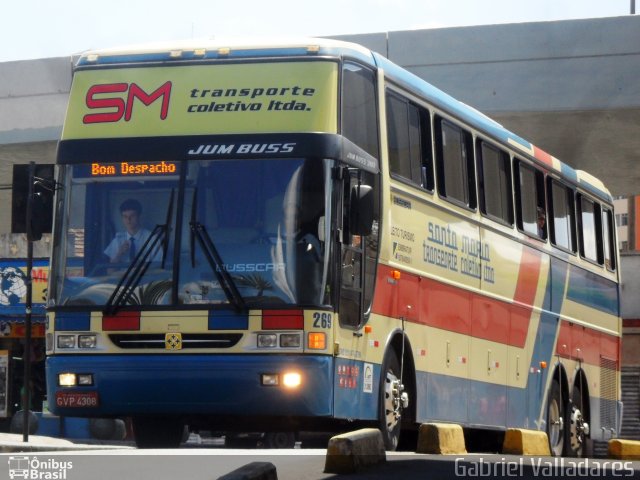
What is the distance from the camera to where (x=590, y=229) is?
22.7 m

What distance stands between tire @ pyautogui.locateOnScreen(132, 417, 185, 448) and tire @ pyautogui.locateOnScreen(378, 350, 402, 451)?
188 centimetres

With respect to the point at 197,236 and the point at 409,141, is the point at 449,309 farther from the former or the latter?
the point at 197,236

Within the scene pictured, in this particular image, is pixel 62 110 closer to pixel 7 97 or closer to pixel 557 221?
pixel 7 97

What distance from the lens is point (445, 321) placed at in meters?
16.3

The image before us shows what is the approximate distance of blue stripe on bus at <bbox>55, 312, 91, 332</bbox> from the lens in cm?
1370

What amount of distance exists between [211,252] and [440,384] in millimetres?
3705

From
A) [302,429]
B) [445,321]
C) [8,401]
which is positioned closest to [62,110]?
[8,401]

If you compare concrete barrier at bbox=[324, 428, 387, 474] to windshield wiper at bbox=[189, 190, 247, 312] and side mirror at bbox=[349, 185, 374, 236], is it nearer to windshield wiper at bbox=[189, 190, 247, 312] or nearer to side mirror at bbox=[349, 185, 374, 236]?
windshield wiper at bbox=[189, 190, 247, 312]

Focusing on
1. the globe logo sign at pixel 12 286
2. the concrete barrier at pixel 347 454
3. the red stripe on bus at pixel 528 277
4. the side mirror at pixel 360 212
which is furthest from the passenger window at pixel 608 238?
the globe logo sign at pixel 12 286

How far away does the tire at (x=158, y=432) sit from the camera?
48.4 ft

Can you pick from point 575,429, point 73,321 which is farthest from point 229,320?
point 575,429

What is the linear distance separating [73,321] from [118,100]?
2.05 m

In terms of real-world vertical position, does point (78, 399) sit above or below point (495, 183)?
below

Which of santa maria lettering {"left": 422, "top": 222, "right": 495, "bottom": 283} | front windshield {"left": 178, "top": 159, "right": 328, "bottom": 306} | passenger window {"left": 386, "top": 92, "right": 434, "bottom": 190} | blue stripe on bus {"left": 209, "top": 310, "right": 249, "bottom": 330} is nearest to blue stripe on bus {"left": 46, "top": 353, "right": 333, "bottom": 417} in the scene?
blue stripe on bus {"left": 209, "top": 310, "right": 249, "bottom": 330}
